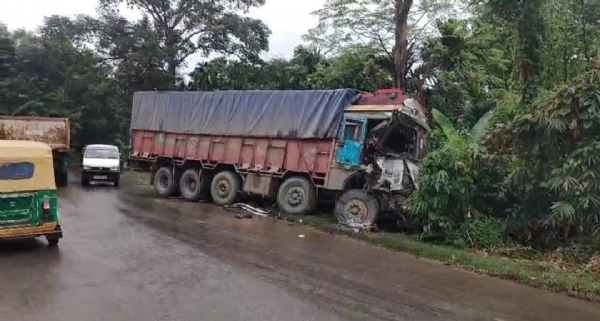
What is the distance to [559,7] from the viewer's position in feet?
40.8

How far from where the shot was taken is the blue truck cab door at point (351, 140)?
14.4 meters

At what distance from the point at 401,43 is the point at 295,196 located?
6.00 meters

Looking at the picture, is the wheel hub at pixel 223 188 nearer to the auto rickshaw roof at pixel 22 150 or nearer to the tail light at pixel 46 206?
the auto rickshaw roof at pixel 22 150

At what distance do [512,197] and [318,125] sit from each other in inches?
211

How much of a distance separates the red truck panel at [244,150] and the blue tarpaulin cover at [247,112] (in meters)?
0.21

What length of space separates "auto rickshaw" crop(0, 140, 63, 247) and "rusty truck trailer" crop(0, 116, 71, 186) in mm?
13225

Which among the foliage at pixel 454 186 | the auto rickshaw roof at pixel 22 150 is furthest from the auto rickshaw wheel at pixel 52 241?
the foliage at pixel 454 186

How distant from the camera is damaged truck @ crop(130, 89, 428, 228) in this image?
14102 millimetres

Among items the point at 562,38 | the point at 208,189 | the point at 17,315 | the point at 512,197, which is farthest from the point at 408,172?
the point at 17,315

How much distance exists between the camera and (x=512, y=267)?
9.76 metres

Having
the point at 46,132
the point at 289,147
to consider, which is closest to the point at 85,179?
the point at 46,132

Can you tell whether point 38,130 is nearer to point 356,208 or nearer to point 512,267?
point 356,208

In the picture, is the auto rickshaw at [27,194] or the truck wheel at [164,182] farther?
the truck wheel at [164,182]

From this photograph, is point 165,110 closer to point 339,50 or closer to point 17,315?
point 339,50
